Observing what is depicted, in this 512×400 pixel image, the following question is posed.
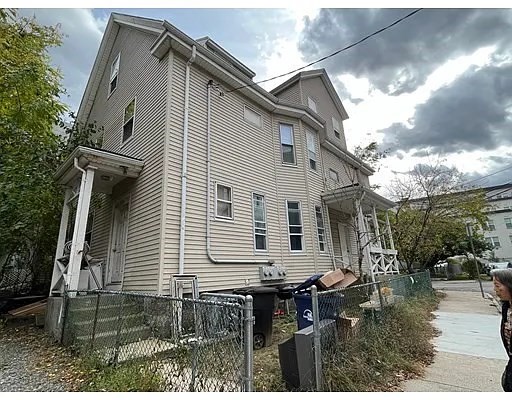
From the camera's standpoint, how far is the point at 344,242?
42.2 feet

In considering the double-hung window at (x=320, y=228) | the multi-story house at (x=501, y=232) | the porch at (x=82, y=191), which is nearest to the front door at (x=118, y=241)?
the porch at (x=82, y=191)

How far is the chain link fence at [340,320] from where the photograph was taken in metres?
3.39

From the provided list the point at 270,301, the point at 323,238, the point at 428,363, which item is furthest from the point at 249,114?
the point at 428,363

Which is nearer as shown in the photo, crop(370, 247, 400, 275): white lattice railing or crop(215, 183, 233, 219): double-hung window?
crop(215, 183, 233, 219): double-hung window

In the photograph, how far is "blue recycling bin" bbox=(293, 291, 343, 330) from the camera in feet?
13.0

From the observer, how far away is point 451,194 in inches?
732

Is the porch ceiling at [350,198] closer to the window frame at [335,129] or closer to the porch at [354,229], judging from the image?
the porch at [354,229]

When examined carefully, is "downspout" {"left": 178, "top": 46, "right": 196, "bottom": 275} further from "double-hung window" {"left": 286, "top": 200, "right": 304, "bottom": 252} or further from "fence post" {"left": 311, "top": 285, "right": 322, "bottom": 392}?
"double-hung window" {"left": 286, "top": 200, "right": 304, "bottom": 252}

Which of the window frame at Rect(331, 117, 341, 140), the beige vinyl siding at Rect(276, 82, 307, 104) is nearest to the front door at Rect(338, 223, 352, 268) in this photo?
the window frame at Rect(331, 117, 341, 140)

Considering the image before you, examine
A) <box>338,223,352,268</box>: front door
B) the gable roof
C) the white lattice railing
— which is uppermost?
the gable roof

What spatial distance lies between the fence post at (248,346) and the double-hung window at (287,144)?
27.8 feet

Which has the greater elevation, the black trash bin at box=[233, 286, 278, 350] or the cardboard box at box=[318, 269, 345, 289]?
the cardboard box at box=[318, 269, 345, 289]

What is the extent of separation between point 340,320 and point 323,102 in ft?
44.4

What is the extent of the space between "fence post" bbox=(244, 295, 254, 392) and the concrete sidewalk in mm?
2182
